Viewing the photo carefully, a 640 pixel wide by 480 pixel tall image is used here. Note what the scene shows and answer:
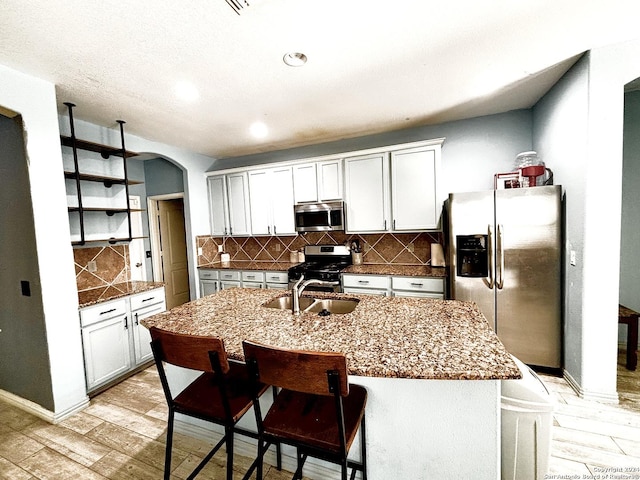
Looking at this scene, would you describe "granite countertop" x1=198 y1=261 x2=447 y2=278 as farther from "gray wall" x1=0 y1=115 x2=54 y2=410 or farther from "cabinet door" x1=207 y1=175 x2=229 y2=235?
"gray wall" x1=0 y1=115 x2=54 y2=410

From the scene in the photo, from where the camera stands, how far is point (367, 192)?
360 centimetres

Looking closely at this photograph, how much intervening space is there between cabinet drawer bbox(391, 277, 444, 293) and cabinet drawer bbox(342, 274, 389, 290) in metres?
0.10

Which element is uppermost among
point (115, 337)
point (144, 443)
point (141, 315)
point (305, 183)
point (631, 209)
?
point (305, 183)

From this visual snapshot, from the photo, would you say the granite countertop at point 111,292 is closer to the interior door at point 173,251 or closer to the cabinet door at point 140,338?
the cabinet door at point 140,338

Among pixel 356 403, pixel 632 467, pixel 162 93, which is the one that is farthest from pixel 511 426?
pixel 162 93

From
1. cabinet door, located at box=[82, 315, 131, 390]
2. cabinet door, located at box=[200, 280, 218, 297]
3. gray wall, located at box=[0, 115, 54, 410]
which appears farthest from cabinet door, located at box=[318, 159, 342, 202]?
gray wall, located at box=[0, 115, 54, 410]

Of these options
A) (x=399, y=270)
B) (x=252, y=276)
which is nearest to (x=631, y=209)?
(x=399, y=270)

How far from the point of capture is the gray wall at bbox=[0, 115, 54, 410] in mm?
2127

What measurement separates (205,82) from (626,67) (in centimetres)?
311

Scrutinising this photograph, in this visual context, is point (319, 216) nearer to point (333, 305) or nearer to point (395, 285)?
point (395, 285)

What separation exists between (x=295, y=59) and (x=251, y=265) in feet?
9.97

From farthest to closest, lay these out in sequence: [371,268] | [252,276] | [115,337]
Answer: [252,276] < [371,268] < [115,337]

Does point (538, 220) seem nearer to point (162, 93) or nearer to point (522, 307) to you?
point (522, 307)

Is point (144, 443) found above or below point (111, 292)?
below
